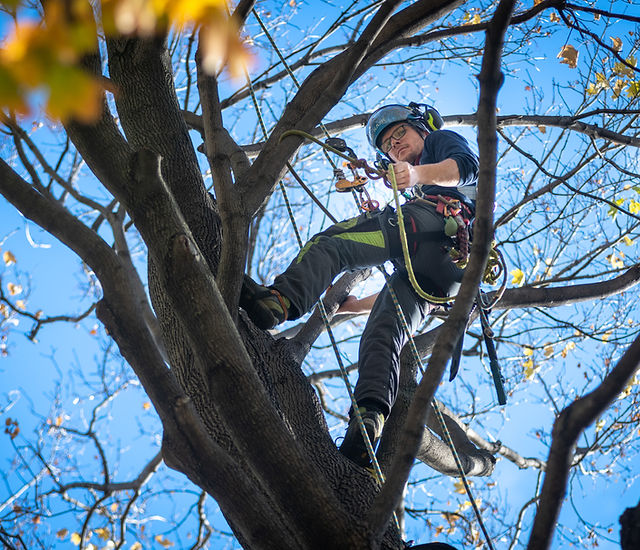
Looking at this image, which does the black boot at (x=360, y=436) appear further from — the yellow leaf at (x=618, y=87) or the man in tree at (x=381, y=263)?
the yellow leaf at (x=618, y=87)

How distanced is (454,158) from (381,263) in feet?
1.86

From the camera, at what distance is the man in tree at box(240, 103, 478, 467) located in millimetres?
2209

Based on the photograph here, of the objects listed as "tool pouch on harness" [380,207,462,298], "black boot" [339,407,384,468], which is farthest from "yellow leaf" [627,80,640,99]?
"black boot" [339,407,384,468]

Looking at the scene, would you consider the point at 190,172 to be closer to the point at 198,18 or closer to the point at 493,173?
the point at 493,173

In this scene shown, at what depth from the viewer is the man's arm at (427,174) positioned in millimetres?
2326

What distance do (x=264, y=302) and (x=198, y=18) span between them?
1399 mm

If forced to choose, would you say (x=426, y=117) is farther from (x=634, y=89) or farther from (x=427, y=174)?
(x=634, y=89)

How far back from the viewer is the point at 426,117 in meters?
3.35

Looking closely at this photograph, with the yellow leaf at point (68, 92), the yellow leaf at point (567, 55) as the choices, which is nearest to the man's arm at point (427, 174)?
the yellow leaf at point (68, 92)

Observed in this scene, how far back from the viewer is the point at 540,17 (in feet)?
14.9

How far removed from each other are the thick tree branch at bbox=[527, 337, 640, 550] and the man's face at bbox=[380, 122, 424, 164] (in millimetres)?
2268

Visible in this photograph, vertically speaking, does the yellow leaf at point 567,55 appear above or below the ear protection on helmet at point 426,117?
above

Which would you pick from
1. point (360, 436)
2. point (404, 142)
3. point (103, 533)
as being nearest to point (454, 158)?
point (404, 142)

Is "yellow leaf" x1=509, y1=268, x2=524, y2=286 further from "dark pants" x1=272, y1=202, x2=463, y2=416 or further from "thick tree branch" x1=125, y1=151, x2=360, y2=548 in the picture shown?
"thick tree branch" x1=125, y1=151, x2=360, y2=548
